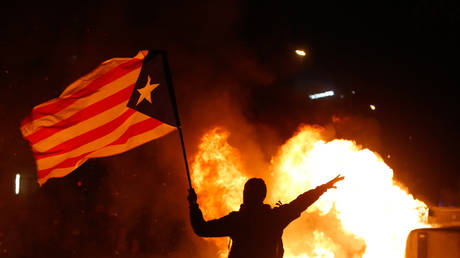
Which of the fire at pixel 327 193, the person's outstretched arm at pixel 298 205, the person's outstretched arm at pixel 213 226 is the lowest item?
the person's outstretched arm at pixel 213 226

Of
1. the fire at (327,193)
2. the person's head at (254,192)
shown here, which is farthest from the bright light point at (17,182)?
the person's head at (254,192)

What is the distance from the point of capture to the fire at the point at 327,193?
6.64 meters

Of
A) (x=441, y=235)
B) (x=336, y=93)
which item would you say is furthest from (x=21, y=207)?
(x=336, y=93)

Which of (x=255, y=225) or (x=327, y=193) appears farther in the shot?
(x=327, y=193)

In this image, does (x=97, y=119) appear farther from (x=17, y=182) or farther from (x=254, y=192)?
(x=17, y=182)

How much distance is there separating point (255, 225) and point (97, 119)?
201cm

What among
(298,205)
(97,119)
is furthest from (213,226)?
(97,119)

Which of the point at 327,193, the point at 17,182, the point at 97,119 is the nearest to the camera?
the point at 97,119

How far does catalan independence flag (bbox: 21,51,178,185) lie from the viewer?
4.28m

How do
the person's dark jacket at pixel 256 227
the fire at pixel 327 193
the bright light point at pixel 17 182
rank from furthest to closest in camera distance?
1. the bright light point at pixel 17 182
2. the fire at pixel 327 193
3. the person's dark jacket at pixel 256 227

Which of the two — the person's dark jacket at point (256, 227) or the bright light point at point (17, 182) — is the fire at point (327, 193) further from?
the bright light point at point (17, 182)

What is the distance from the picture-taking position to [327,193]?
7668mm

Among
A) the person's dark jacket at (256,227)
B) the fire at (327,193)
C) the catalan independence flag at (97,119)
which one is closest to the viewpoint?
the person's dark jacket at (256,227)

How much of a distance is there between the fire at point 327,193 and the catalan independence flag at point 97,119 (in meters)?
3.82
